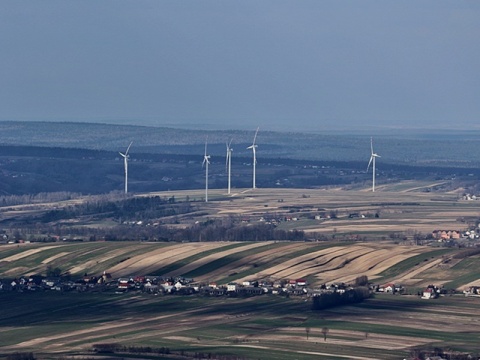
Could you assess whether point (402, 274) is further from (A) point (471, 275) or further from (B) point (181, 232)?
(B) point (181, 232)

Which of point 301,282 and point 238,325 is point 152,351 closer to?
point 238,325

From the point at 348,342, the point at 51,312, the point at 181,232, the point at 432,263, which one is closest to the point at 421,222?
the point at 181,232

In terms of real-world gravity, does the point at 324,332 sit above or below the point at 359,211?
above

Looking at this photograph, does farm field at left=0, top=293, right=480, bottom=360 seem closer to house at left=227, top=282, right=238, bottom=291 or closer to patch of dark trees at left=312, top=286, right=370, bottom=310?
patch of dark trees at left=312, top=286, right=370, bottom=310

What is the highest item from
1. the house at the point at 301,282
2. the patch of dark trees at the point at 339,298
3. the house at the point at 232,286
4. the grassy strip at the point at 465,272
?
the grassy strip at the point at 465,272

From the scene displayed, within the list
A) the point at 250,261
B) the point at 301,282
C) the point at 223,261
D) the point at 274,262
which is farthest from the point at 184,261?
the point at 301,282

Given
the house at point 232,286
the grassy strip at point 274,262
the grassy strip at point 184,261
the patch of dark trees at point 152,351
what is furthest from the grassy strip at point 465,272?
the patch of dark trees at point 152,351

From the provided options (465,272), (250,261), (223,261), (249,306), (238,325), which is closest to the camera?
(238,325)

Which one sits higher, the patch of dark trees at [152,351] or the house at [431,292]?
the house at [431,292]

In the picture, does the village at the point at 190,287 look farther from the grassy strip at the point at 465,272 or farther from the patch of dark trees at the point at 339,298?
the grassy strip at the point at 465,272

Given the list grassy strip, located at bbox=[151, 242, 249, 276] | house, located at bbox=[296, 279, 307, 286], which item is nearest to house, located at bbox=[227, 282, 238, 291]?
house, located at bbox=[296, 279, 307, 286]
